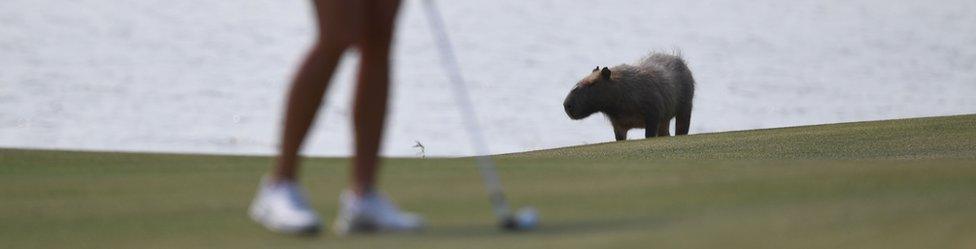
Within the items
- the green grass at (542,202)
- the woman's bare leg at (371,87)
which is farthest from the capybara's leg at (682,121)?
the woman's bare leg at (371,87)

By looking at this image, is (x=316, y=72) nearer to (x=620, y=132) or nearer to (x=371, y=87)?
(x=371, y=87)

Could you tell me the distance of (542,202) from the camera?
3842 millimetres

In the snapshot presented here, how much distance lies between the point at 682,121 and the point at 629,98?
89 centimetres

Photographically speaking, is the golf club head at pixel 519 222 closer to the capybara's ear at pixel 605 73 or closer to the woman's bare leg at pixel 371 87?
the woman's bare leg at pixel 371 87

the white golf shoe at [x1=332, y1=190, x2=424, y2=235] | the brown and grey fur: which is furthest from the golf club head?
the brown and grey fur

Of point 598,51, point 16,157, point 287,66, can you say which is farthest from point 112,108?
point 16,157

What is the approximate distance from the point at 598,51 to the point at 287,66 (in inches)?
156

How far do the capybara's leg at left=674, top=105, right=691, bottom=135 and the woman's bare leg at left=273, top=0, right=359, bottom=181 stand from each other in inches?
349

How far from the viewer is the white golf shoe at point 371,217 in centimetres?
332

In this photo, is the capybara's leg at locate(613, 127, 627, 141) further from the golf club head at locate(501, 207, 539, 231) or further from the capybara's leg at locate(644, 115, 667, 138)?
the golf club head at locate(501, 207, 539, 231)

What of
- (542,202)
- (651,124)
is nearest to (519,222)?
(542,202)

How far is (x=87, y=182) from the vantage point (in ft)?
14.7

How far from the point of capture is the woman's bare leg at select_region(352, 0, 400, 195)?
3.24 metres

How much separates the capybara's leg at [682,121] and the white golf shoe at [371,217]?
8769 mm
